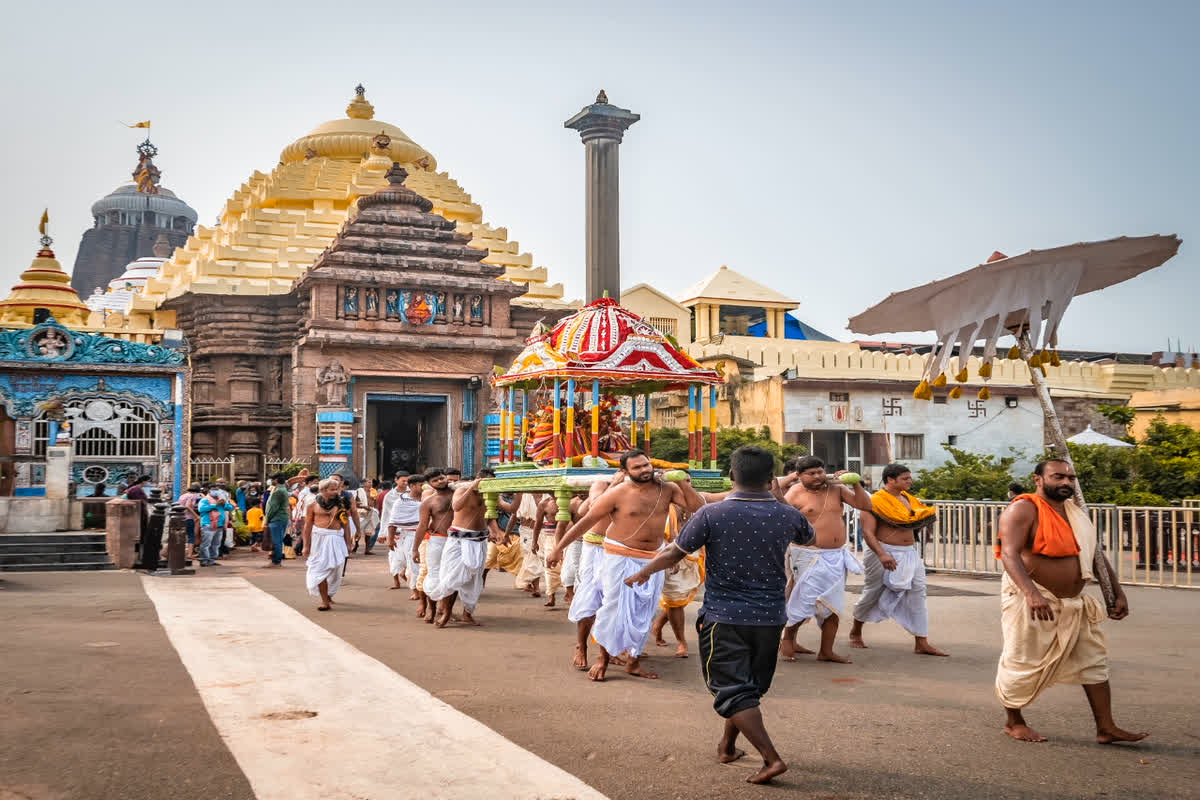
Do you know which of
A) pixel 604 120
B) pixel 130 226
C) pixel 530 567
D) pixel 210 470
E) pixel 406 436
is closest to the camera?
pixel 530 567

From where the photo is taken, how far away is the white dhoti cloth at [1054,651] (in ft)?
19.8

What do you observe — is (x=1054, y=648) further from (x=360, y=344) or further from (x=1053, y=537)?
(x=360, y=344)

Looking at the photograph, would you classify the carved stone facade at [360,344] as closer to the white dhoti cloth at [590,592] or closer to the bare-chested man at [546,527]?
the bare-chested man at [546,527]

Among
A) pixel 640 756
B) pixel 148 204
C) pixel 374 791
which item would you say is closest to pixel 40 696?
pixel 374 791

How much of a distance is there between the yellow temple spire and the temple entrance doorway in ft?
28.9

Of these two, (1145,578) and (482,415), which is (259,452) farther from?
(1145,578)

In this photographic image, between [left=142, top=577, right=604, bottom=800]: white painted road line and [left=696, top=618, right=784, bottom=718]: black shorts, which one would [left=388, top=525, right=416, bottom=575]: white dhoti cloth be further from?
[left=696, top=618, right=784, bottom=718]: black shorts

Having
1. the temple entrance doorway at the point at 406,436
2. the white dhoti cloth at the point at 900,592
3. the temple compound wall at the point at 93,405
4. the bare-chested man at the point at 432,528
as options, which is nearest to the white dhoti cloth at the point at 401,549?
the bare-chested man at the point at 432,528

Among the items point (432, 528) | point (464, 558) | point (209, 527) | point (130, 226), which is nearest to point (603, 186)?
point (209, 527)

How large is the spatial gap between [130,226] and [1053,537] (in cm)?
7794

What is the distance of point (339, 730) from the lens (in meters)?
6.30

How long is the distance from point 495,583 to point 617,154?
10681mm

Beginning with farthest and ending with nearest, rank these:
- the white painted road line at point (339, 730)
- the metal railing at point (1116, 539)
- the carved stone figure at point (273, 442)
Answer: the carved stone figure at point (273, 442) < the metal railing at point (1116, 539) < the white painted road line at point (339, 730)

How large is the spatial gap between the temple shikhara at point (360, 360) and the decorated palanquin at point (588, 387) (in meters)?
7.19
